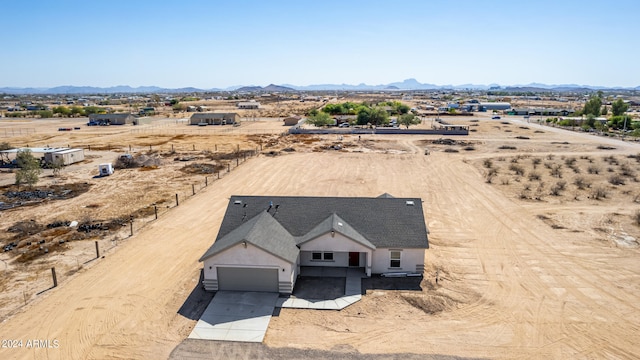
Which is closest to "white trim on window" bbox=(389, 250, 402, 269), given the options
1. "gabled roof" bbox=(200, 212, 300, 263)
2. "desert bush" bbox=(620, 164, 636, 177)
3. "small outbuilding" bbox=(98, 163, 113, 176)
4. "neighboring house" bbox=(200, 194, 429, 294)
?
"neighboring house" bbox=(200, 194, 429, 294)

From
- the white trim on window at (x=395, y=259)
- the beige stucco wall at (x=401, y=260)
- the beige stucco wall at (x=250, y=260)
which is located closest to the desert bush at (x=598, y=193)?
the beige stucco wall at (x=401, y=260)

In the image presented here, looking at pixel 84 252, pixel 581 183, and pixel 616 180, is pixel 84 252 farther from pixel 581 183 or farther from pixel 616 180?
pixel 616 180

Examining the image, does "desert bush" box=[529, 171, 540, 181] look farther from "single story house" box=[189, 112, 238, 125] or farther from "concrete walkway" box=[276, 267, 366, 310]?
"single story house" box=[189, 112, 238, 125]

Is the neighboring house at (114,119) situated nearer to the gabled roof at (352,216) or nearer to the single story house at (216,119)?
the single story house at (216,119)

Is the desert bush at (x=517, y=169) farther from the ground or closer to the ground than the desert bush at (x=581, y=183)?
farther from the ground

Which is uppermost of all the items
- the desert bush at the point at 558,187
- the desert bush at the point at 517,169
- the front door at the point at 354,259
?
the desert bush at the point at 517,169

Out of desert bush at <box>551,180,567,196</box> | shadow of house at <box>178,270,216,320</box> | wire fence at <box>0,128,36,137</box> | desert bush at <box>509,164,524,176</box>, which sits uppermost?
wire fence at <box>0,128,36,137</box>
